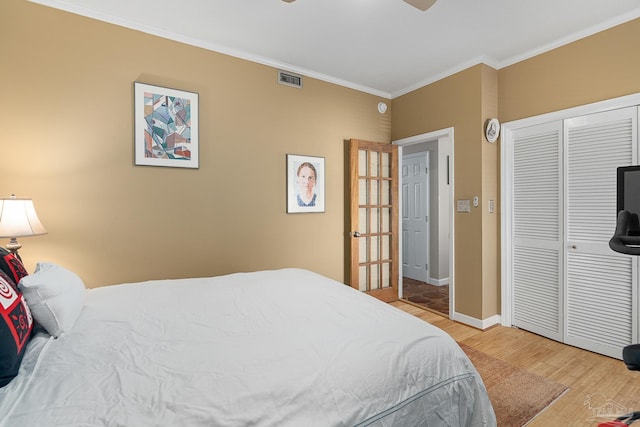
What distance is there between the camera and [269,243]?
3168 millimetres

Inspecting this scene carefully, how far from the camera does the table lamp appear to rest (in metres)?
1.79

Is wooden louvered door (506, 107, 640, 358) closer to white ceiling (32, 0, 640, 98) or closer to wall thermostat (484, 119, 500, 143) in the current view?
wall thermostat (484, 119, 500, 143)

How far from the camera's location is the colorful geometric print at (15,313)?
40.6 inches

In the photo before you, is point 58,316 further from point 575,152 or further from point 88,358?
point 575,152

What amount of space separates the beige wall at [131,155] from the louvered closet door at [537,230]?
6.76ft

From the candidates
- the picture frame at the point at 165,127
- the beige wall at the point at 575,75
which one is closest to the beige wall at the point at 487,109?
the beige wall at the point at 575,75

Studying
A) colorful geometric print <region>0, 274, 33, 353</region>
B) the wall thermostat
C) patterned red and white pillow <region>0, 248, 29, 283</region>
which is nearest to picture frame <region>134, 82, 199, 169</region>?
patterned red and white pillow <region>0, 248, 29, 283</region>

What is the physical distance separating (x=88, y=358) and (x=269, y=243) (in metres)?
2.11

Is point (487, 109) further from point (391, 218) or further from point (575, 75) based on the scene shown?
point (391, 218)

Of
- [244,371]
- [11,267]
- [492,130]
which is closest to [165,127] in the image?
[11,267]

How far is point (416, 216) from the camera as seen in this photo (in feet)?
17.4

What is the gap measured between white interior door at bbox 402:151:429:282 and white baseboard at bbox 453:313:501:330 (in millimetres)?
1788

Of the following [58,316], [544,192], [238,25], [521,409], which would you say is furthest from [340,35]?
[521,409]

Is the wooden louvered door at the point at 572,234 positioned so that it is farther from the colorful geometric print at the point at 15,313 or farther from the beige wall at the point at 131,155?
the colorful geometric print at the point at 15,313
